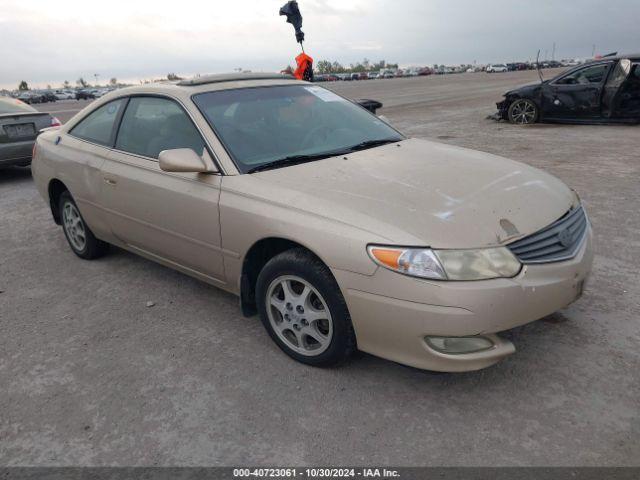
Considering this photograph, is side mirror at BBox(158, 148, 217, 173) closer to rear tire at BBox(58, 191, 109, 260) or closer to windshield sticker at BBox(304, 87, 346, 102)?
windshield sticker at BBox(304, 87, 346, 102)

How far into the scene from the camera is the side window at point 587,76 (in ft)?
35.7

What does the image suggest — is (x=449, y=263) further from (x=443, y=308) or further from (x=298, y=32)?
(x=298, y=32)

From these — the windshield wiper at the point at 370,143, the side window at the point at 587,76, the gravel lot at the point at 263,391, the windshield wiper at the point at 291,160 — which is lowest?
the gravel lot at the point at 263,391

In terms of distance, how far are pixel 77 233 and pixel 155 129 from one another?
1.59 metres

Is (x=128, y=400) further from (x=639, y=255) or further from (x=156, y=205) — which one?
(x=639, y=255)

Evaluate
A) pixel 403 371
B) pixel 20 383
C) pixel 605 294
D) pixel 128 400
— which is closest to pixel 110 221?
pixel 20 383

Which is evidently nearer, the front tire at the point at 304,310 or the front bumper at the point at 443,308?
the front bumper at the point at 443,308

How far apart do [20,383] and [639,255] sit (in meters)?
4.52

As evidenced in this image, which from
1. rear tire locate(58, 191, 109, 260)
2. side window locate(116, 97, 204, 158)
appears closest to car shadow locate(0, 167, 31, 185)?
rear tire locate(58, 191, 109, 260)

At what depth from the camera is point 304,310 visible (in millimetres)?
2801

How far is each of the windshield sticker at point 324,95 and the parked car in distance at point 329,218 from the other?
26 mm

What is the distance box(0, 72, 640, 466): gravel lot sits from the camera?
2291 mm

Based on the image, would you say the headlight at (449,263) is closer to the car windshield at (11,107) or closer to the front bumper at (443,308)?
the front bumper at (443,308)

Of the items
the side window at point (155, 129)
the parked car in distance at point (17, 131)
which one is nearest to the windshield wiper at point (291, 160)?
the side window at point (155, 129)
